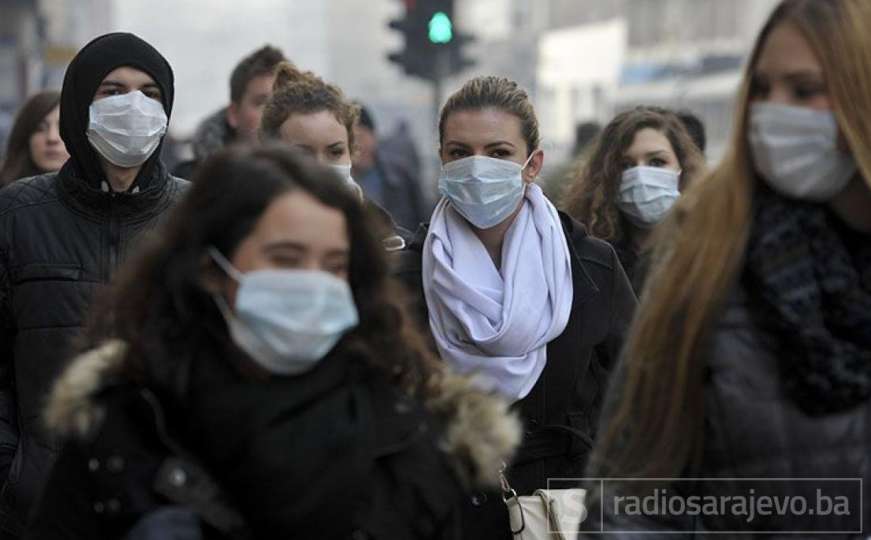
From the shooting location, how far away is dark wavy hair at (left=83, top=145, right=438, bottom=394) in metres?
2.97

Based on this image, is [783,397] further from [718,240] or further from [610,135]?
[610,135]

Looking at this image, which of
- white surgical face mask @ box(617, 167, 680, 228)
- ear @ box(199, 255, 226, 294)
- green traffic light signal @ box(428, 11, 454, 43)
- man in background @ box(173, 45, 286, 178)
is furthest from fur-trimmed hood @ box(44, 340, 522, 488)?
green traffic light signal @ box(428, 11, 454, 43)

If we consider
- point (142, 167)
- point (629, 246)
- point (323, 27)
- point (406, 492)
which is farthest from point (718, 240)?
point (323, 27)

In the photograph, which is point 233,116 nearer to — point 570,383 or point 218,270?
point 570,383

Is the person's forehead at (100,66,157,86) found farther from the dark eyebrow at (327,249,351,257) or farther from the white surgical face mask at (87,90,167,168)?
the dark eyebrow at (327,249,351,257)

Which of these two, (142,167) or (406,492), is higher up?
(142,167)

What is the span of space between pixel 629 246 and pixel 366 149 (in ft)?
15.4

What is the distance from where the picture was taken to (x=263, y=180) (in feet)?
9.78

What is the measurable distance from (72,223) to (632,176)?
2.50 meters

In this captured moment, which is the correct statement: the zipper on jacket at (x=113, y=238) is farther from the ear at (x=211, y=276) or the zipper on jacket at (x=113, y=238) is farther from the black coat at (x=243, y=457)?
the ear at (x=211, y=276)

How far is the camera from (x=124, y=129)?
16.4 feet

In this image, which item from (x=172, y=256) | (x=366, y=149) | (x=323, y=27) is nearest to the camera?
(x=172, y=256)

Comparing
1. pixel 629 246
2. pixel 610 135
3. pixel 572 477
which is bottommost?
pixel 572 477

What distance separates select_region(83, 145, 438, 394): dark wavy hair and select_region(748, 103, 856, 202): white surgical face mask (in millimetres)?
760
